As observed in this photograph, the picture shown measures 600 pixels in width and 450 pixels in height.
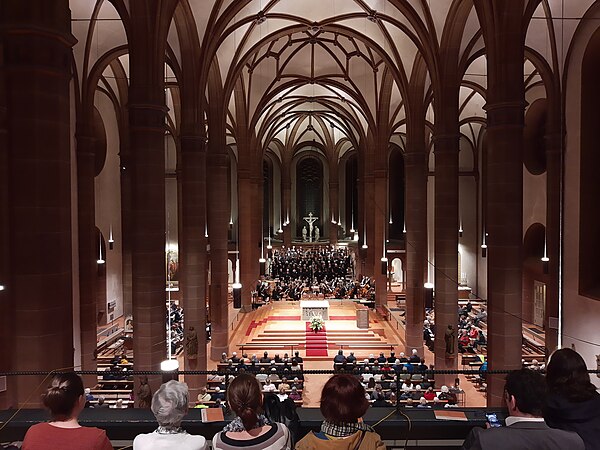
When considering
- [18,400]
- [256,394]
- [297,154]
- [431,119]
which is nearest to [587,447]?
[256,394]

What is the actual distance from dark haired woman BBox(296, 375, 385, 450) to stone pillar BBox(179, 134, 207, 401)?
14.3 metres

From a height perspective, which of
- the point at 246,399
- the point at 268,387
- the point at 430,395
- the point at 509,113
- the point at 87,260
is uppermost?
the point at 509,113

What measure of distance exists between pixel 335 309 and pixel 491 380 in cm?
1718

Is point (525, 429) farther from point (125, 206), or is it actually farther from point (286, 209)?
point (286, 209)

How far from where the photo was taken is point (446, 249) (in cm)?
1673

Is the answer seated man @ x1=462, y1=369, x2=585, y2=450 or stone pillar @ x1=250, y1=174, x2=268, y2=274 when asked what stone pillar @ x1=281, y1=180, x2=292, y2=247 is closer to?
stone pillar @ x1=250, y1=174, x2=268, y2=274

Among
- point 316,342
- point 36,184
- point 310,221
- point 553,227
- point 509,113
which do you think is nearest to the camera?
point 36,184

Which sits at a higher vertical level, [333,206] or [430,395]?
[333,206]

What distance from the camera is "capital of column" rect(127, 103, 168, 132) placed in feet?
38.3

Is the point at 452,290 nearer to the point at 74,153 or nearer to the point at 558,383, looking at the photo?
the point at 74,153

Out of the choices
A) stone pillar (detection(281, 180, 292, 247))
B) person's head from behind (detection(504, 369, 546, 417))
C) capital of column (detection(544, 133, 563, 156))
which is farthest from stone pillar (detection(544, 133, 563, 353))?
stone pillar (detection(281, 180, 292, 247))

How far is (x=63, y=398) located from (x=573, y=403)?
2922 millimetres

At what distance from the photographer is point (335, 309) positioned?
2844cm

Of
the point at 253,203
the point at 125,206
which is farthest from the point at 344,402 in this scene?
the point at 253,203
